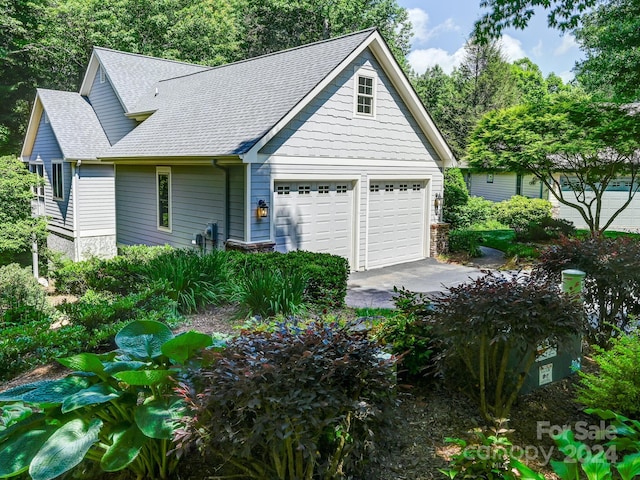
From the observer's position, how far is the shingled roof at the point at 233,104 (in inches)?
457

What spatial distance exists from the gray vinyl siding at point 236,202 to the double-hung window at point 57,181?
1104 cm

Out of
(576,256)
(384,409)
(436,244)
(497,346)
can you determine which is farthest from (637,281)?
(436,244)

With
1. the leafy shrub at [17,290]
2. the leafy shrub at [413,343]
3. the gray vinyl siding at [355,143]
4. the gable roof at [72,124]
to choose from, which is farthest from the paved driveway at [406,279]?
the gable roof at [72,124]

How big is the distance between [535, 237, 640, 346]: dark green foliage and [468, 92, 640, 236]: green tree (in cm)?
816

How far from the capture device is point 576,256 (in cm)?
600

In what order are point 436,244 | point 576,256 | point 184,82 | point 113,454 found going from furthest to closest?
point 184,82 < point 436,244 < point 576,256 < point 113,454

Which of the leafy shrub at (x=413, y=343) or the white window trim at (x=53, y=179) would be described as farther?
the white window trim at (x=53, y=179)

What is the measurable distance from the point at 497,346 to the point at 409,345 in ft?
2.56

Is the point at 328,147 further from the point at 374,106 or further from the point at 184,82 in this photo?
the point at 184,82

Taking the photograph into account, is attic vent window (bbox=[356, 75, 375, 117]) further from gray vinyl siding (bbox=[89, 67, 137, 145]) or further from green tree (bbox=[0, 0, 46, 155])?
green tree (bbox=[0, 0, 46, 155])

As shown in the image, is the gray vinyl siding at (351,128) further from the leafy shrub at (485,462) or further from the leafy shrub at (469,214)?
the leafy shrub at (485,462)

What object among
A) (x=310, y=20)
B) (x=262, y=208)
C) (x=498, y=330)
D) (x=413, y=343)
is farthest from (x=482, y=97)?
(x=498, y=330)

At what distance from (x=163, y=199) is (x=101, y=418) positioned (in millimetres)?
11959

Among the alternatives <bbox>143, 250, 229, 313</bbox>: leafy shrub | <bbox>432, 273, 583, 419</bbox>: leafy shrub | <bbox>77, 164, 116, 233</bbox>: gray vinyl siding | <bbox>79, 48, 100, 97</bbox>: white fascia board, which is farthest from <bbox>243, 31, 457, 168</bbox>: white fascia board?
<bbox>79, 48, 100, 97</bbox>: white fascia board
